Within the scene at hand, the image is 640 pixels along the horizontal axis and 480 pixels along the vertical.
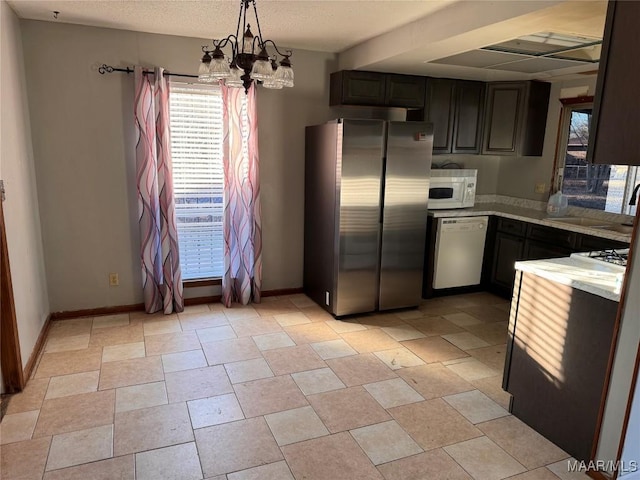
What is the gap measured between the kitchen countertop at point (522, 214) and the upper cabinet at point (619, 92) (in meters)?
1.94

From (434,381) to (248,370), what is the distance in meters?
1.31

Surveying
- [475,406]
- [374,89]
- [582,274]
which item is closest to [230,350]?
[475,406]

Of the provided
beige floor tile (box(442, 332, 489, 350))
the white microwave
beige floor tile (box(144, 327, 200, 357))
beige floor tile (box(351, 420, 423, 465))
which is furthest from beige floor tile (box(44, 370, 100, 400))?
the white microwave

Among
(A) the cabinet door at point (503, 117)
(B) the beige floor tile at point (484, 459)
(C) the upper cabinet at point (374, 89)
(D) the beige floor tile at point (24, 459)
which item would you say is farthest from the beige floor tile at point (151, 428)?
(A) the cabinet door at point (503, 117)

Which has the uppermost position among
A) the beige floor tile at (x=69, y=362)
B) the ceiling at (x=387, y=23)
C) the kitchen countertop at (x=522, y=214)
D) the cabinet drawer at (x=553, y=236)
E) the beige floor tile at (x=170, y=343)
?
the ceiling at (x=387, y=23)

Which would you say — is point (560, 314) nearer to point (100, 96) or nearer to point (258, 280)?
point (258, 280)

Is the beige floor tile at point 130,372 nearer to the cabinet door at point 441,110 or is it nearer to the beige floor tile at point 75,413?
the beige floor tile at point 75,413

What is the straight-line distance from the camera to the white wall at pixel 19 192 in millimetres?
2883

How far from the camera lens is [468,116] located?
15.8 feet

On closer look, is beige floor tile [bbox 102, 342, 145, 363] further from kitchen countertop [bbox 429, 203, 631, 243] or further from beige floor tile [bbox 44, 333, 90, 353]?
kitchen countertop [bbox 429, 203, 631, 243]

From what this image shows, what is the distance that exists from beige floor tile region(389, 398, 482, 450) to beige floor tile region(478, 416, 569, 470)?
0.11 m

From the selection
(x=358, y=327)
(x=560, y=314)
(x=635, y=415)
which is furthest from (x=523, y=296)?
(x=358, y=327)

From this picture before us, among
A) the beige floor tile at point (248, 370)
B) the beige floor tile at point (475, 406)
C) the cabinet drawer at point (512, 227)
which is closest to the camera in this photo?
the beige floor tile at point (475, 406)

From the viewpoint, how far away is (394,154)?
3961 mm
